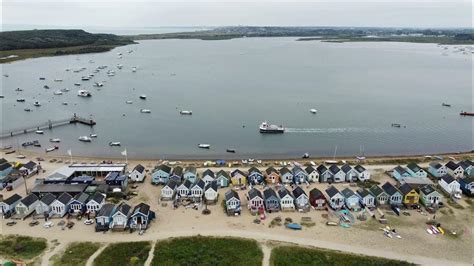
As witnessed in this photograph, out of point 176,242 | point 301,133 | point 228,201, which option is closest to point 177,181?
point 228,201

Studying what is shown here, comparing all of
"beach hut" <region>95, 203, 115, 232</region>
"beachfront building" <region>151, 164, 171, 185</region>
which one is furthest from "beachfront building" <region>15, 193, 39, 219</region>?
"beachfront building" <region>151, 164, 171, 185</region>

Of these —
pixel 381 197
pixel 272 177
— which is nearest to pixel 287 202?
pixel 272 177

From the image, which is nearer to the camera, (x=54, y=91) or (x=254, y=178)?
(x=254, y=178)

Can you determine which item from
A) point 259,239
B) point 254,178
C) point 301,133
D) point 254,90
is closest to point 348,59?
point 254,90

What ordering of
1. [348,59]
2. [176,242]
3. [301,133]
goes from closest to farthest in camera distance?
[176,242] → [301,133] → [348,59]

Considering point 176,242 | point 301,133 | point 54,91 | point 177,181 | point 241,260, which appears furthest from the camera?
point 54,91

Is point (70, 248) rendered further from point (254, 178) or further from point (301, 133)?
point (301, 133)

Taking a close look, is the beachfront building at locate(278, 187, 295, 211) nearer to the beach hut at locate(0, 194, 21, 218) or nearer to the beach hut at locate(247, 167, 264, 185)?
the beach hut at locate(247, 167, 264, 185)
